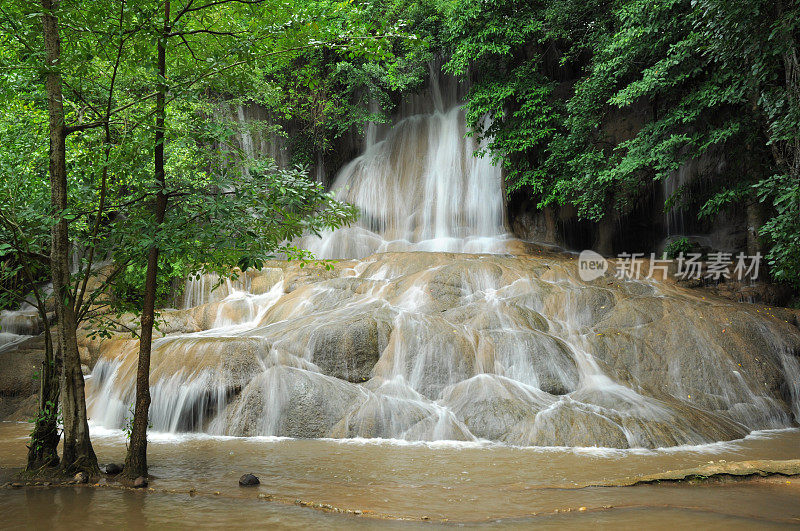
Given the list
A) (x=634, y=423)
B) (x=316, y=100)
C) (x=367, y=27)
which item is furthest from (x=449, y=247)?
(x=367, y=27)

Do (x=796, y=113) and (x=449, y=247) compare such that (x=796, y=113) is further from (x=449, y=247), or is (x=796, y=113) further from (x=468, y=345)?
(x=449, y=247)

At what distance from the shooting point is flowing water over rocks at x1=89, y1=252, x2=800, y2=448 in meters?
7.36

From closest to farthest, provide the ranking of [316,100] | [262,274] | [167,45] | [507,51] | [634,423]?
[167,45]
[634,423]
[262,274]
[507,51]
[316,100]

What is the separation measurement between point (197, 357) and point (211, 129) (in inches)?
184

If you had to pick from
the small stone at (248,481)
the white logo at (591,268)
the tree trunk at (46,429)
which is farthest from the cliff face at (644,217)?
the small stone at (248,481)

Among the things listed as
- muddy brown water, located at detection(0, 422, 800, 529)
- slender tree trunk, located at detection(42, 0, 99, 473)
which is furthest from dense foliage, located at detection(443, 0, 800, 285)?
slender tree trunk, located at detection(42, 0, 99, 473)

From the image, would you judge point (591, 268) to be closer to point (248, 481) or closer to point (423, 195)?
point (423, 195)

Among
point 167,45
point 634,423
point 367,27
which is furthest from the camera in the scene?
point 634,423

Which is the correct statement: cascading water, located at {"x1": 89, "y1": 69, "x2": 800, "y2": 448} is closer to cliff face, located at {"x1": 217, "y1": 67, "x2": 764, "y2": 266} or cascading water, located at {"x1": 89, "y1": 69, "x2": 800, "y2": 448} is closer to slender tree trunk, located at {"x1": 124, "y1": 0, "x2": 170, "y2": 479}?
slender tree trunk, located at {"x1": 124, "y1": 0, "x2": 170, "y2": 479}

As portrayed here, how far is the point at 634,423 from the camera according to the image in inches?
273

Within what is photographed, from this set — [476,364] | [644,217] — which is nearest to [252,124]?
[644,217]

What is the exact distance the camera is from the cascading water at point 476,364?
7410 mm

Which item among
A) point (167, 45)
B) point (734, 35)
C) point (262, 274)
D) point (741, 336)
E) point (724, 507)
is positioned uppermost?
point (734, 35)

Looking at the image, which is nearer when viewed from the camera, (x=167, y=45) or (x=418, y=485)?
(x=167, y=45)
